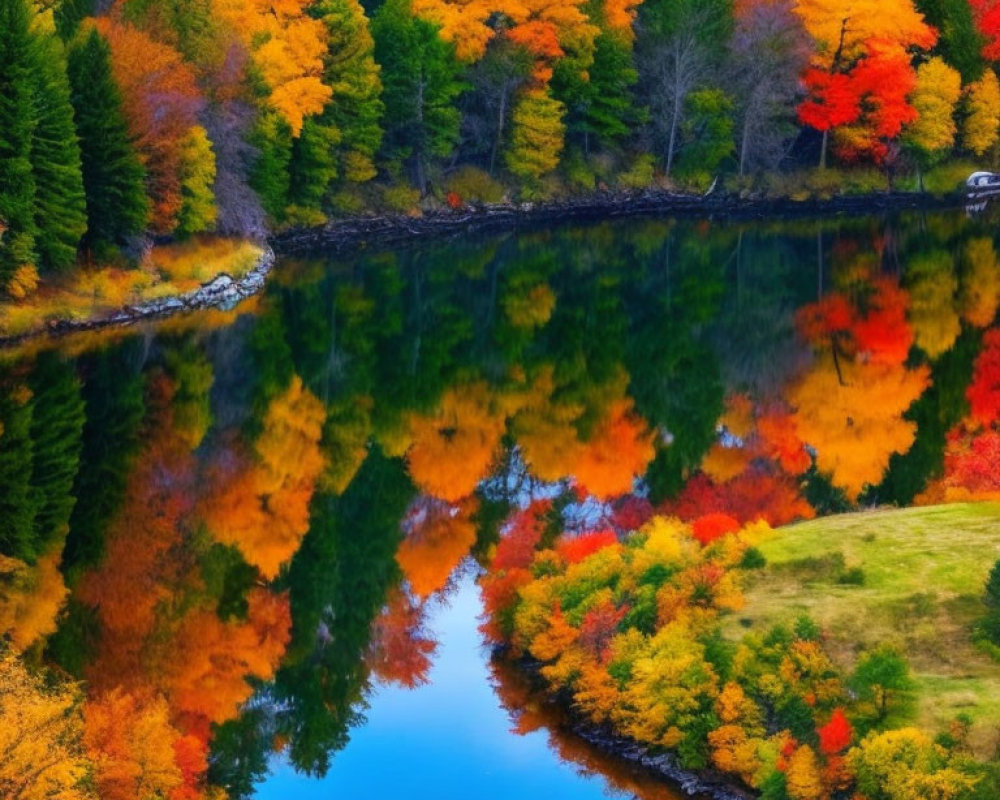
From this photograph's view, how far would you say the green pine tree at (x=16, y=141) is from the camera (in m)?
44.6

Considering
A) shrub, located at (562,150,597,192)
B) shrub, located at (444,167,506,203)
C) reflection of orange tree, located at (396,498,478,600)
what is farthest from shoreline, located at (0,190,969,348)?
reflection of orange tree, located at (396,498,478,600)

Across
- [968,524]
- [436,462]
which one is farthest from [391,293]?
[968,524]

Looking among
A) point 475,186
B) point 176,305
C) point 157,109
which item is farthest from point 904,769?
point 475,186

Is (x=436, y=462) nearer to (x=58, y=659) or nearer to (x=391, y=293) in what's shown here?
(x=58, y=659)

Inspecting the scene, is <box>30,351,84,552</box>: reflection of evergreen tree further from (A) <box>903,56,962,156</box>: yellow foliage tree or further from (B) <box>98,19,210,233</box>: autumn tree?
(A) <box>903,56,962,156</box>: yellow foliage tree

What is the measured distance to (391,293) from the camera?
56188 mm

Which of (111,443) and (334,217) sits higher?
(334,217)

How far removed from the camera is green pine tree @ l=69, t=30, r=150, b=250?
49594mm

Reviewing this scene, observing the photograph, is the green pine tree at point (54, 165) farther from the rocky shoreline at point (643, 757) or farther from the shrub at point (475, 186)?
the shrub at point (475, 186)

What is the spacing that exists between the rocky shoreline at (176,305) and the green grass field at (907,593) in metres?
27.7

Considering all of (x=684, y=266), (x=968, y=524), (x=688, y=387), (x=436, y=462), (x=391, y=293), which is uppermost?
(x=684, y=266)

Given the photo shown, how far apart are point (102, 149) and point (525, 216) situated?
34.5 m

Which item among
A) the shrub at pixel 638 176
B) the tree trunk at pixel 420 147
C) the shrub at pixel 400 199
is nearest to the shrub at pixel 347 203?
the shrub at pixel 400 199

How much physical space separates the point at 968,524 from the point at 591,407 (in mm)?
16251
